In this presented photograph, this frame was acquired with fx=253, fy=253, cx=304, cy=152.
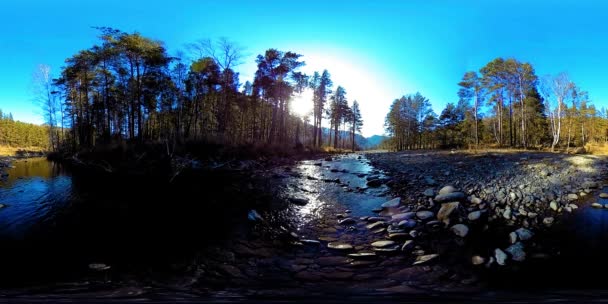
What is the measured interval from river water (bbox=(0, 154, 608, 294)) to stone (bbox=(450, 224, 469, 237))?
0.98 metres

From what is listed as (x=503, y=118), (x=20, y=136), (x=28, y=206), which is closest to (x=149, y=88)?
(x=28, y=206)

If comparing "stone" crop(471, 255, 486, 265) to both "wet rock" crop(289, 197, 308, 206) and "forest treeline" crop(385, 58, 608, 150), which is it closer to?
"wet rock" crop(289, 197, 308, 206)

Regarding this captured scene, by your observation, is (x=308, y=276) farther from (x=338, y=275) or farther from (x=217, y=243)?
(x=217, y=243)

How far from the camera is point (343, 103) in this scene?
51.9 meters

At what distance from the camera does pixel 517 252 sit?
4238 mm

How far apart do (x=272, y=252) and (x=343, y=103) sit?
49.5m

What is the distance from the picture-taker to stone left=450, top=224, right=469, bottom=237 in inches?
201

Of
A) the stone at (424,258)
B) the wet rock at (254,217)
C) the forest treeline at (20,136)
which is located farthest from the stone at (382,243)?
the forest treeline at (20,136)

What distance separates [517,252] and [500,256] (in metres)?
0.41

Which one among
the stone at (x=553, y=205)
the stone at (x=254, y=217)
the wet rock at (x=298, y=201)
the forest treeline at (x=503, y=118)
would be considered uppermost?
the forest treeline at (x=503, y=118)

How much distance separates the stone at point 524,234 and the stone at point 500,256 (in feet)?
3.17

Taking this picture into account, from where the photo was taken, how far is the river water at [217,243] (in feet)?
12.1

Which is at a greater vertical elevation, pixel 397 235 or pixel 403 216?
pixel 403 216

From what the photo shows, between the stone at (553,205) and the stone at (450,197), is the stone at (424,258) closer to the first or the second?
the stone at (450,197)
